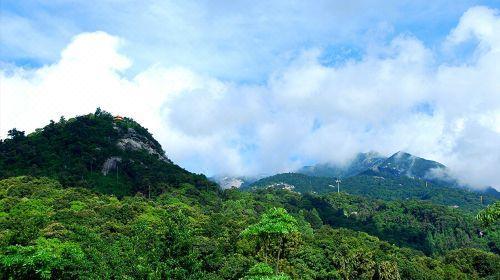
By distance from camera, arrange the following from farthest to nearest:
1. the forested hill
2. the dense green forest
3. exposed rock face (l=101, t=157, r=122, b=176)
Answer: exposed rock face (l=101, t=157, r=122, b=176) < the forested hill < the dense green forest

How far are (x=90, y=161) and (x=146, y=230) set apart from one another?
138 m

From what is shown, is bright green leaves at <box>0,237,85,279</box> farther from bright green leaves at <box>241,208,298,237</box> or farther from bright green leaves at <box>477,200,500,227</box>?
bright green leaves at <box>477,200,500,227</box>

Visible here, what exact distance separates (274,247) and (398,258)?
1732 inches

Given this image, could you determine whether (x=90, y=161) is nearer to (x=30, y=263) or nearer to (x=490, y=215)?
(x=30, y=263)

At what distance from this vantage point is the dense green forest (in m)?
38.6

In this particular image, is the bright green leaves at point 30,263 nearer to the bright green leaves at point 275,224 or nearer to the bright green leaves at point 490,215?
the bright green leaves at point 275,224

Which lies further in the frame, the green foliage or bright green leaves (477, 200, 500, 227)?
the green foliage

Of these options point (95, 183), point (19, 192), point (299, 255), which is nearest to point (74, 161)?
point (95, 183)

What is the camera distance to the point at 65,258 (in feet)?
141

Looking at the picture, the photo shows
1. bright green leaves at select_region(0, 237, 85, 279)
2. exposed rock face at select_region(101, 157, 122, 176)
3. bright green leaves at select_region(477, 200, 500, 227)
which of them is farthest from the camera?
exposed rock face at select_region(101, 157, 122, 176)

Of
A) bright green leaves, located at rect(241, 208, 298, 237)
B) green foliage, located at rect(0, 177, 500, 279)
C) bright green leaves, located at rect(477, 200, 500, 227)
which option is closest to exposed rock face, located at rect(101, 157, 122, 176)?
green foliage, located at rect(0, 177, 500, 279)

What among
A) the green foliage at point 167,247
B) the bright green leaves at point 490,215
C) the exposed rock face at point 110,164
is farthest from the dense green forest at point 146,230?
the exposed rock face at point 110,164

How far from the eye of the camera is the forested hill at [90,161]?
159 metres

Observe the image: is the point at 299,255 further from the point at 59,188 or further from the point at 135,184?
the point at 135,184
